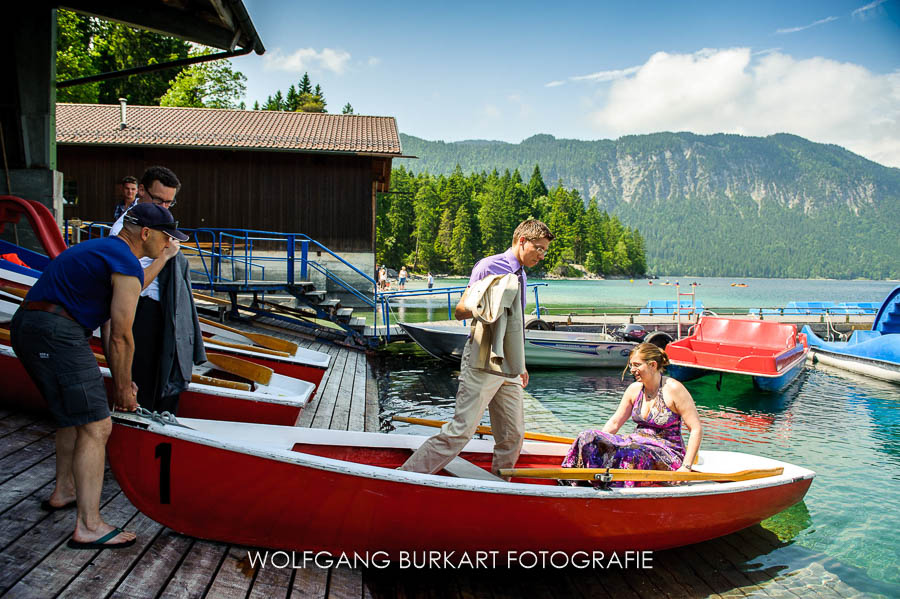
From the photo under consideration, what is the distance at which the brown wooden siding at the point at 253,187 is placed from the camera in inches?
830

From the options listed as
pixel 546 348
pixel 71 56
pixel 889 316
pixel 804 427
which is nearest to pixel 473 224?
pixel 71 56

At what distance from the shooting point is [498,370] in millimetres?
3916

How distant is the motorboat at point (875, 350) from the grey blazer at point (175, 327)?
1769 cm


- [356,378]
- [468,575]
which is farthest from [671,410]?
[356,378]

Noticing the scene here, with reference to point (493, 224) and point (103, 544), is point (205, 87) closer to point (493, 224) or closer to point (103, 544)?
point (103, 544)

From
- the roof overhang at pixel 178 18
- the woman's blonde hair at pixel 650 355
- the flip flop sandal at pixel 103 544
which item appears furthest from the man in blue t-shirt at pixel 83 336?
the roof overhang at pixel 178 18

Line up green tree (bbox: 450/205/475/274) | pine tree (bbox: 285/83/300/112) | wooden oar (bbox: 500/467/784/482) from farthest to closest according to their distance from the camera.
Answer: green tree (bbox: 450/205/475/274), pine tree (bbox: 285/83/300/112), wooden oar (bbox: 500/467/784/482)

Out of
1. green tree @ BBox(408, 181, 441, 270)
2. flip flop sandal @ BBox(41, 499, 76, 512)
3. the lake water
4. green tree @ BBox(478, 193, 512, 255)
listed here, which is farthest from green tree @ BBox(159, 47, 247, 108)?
green tree @ BBox(478, 193, 512, 255)

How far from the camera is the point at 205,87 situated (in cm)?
4109

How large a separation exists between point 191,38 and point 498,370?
6417mm

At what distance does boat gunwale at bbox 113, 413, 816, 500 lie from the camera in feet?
10.5

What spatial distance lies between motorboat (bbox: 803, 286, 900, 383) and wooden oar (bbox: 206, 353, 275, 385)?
16.5 metres

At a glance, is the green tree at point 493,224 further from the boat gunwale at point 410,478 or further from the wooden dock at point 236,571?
the boat gunwale at point 410,478

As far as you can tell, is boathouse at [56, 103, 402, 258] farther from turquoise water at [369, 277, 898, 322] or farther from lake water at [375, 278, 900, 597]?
lake water at [375, 278, 900, 597]
